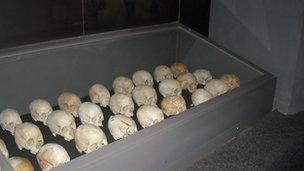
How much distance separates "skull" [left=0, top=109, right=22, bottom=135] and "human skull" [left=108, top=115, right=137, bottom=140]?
13.5 inches

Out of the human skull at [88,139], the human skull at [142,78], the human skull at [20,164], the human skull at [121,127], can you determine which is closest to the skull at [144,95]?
the human skull at [142,78]

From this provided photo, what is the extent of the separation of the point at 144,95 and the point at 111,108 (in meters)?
0.15

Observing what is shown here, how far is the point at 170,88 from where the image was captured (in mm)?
1628

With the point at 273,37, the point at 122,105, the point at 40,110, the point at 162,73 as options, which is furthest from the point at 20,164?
the point at 273,37

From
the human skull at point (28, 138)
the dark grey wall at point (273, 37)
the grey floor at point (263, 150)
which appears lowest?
the grey floor at point (263, 150)

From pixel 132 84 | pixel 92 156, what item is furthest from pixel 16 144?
pixel 132 84

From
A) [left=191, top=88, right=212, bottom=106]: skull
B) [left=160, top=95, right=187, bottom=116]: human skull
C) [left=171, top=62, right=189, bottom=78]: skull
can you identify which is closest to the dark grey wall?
[left=171, top=62, right=189, bottom=78]: skull

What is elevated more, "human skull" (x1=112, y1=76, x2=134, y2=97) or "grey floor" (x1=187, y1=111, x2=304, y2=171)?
"human skull" (x1=112, y1=76, x2=134, y2=97)

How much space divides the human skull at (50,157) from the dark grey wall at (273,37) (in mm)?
1107

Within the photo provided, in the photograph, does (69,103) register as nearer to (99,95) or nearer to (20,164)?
(99,95)

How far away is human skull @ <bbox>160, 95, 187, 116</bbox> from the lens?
1482 millimetres

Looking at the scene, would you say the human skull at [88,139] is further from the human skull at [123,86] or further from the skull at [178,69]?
the skull at [178,69]

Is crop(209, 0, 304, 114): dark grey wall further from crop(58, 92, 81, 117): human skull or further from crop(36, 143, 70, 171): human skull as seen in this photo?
crop(36, 143, 70, 171): human skull

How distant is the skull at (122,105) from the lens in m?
1.47
